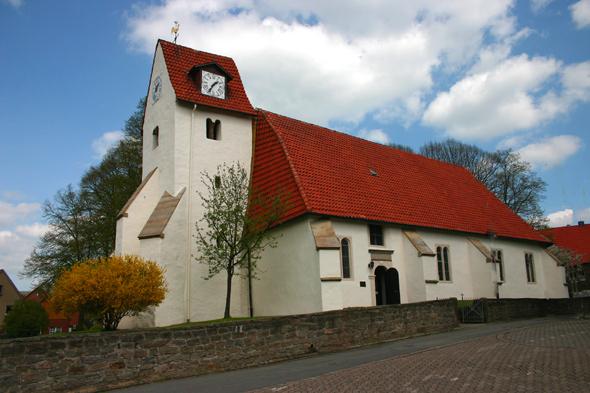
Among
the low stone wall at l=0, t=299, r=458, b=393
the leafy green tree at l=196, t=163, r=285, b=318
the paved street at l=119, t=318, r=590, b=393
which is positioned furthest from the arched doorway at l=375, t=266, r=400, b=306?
the paved street at l=119, t=318, r=590, b=393

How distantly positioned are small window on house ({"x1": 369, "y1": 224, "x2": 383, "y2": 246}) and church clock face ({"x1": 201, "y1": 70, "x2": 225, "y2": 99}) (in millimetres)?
9754

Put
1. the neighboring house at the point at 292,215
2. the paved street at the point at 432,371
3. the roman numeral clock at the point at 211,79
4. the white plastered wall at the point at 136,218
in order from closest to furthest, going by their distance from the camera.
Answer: the paved street at the point at 432,371 < the neighboring house at the point at 292,215 < the white plastered wall at the point at 136,218 < the roman numeral clock at the point at 211,79

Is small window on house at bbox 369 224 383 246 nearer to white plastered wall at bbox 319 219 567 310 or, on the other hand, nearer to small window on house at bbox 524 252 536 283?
white plastered wall at bbox 319 219 567 310

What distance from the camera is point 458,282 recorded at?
27.2m

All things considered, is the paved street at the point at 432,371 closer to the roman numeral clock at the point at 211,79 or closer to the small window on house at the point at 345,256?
the small window on house at the point at 345,256

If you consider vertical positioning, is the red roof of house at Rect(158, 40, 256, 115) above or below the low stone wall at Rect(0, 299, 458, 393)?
above

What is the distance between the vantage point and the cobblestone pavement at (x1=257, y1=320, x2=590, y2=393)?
8.84m

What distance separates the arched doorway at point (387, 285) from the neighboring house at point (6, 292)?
50215 mm

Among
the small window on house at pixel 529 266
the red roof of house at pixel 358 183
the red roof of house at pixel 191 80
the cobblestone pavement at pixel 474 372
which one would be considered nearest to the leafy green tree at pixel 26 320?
the red roof of house at pixel 358 183

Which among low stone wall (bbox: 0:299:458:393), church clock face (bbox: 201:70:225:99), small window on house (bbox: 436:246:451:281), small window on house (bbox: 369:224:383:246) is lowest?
low stone wall (bbox: 0:299:458:393)

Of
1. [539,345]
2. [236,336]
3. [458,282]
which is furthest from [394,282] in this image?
[236,336]

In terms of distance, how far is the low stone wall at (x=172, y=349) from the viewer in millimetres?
9797

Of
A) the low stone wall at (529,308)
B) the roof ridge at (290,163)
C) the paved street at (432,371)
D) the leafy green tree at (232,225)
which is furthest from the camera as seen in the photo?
the low stone wall at (529,308)

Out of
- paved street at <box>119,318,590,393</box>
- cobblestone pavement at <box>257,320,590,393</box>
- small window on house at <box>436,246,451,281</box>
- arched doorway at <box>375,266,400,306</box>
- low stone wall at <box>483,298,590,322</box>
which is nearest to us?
cobblestone pavement at <box>257,320,590,393</box>
